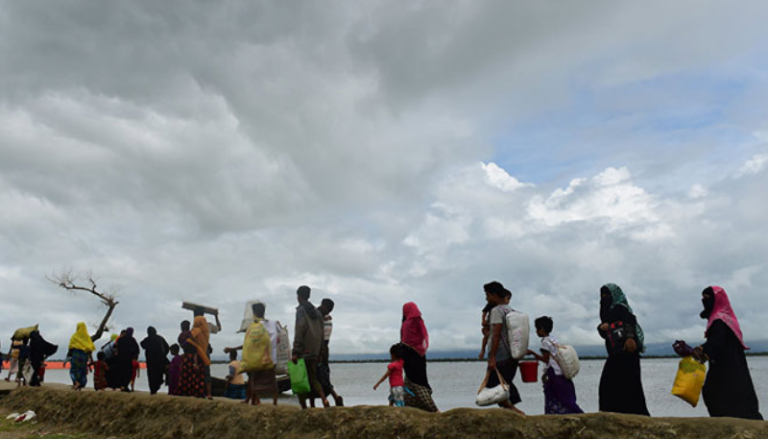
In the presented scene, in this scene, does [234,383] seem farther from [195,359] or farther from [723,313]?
[723,313]

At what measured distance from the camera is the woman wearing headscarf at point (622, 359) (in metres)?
7.39

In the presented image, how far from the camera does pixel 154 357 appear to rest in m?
13.7

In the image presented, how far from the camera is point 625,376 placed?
24.5ft

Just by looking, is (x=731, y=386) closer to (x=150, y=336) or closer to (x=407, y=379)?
(x=407, y=379)

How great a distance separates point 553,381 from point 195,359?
766cm

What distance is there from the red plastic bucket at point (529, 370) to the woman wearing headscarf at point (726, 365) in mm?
1861

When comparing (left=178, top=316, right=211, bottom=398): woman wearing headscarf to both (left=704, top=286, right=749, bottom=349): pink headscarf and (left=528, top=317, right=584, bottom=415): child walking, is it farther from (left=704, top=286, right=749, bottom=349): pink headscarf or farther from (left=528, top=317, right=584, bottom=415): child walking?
(left=704, top=286, right=749, bottom=349): pink headscarf

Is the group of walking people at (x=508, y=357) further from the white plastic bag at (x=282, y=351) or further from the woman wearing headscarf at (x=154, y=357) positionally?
the woman wearing headscarf at (x=154, y=357)

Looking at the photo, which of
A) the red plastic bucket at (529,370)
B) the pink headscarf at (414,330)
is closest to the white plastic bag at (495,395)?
the red plastic bucket at (529,370)

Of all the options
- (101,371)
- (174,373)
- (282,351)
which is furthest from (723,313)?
(101,371)

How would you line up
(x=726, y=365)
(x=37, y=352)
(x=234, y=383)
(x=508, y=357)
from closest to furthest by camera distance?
1. (x=726, y=365)
2. (x=508, y=357)
3. (x=234, y=383)
4. (x=37, y=352)

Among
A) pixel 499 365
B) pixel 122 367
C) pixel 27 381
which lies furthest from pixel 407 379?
pixel 27 381

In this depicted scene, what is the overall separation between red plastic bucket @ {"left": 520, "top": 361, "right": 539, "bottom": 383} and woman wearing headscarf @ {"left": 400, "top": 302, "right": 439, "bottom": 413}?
1.77m

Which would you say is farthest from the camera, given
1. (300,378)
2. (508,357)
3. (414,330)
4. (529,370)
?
(300,378)
